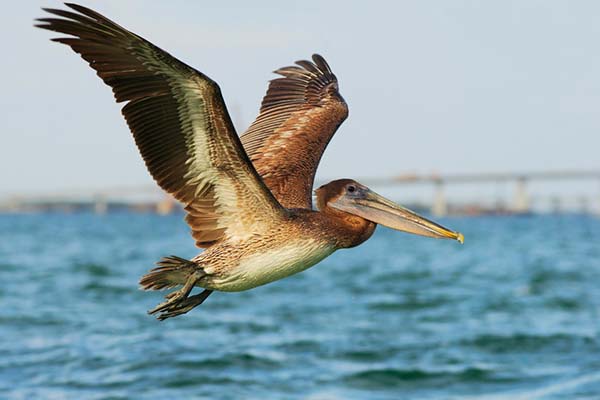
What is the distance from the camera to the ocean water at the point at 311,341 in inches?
528

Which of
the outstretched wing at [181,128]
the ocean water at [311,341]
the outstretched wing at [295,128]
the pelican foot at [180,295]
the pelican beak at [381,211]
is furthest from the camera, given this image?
the ocean water at [311,341]

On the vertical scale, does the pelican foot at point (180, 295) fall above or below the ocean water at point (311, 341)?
above

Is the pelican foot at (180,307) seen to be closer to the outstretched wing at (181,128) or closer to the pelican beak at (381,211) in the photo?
the outstretched wing at (181,128)

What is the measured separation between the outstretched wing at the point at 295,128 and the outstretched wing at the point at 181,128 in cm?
83

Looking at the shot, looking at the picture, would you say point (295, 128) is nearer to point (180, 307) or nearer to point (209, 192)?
point (209, 192)

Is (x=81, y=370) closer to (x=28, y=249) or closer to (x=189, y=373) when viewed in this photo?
(x=189, y=373)

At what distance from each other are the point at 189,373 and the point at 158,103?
8225 mm

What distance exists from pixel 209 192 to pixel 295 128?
195cm

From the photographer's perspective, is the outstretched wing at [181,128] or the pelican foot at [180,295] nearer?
the outstretched wing at [181,128]

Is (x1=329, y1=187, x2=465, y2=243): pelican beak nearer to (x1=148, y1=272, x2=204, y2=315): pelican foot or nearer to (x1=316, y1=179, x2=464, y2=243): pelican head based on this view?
(x1=316, y1=179, x2=464, y2=243): pelican head

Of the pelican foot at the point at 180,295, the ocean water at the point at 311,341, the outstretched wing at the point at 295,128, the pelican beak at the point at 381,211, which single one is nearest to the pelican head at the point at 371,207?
the pelican beak at the point at 381,211

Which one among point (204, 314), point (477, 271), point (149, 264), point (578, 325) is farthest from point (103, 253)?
point (578, 325)

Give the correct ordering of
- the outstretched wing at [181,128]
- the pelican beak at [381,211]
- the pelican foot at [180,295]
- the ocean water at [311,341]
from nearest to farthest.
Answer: the outstretched wing at [181,128] < the pelican foot at [180,295] < the pelican beak at [381,211] < the ocean water at [311,341]

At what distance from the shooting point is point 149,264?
4103cm
